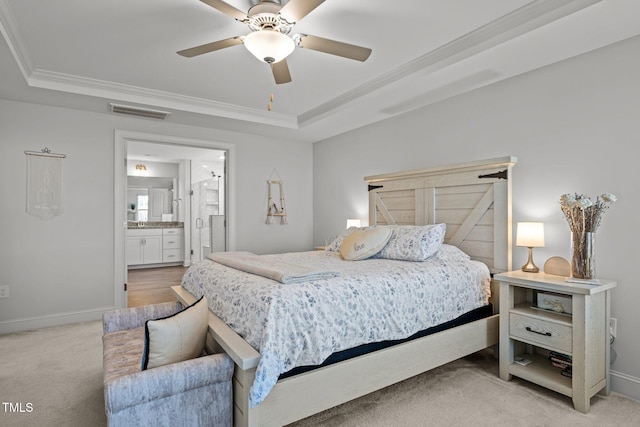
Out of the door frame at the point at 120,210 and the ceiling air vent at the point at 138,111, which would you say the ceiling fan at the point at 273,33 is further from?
the door frame at the point at 120,210

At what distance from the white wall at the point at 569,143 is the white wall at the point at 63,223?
129 inches

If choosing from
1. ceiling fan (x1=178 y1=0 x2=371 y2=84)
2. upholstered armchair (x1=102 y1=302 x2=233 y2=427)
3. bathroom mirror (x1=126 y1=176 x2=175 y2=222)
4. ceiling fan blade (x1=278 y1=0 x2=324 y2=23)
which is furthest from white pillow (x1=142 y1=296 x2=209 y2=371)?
bathroom mirror (x1=126 y1=176 x2=175 y2=222)

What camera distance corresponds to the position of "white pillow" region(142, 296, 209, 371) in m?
1.73

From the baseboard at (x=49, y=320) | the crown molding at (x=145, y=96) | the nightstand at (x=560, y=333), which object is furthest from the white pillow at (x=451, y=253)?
the baseboard at (x=49, y=320)

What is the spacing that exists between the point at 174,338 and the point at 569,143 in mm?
2992

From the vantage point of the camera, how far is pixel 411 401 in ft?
7.32

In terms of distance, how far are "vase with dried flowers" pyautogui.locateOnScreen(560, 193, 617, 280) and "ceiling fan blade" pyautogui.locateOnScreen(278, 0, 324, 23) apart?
2003mm

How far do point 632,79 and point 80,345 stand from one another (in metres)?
4.83

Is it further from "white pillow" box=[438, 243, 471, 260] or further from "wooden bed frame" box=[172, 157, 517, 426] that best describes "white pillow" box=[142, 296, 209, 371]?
"white pillow" box=[438, 243, 471, 260]

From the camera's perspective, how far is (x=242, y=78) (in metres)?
3.33

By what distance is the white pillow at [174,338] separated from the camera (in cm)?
173

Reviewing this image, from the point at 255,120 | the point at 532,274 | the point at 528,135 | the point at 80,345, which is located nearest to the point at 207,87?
the point at 255,120

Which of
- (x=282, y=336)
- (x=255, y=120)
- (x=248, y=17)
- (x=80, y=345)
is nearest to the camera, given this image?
(x=282, y=336)

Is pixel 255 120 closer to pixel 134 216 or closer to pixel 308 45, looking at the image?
pixel 308 45
